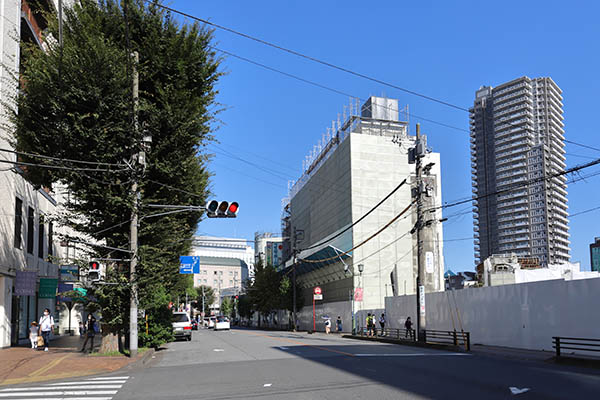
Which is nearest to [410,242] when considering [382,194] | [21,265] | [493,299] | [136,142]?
[382,194]

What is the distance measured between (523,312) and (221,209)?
14.3 metres

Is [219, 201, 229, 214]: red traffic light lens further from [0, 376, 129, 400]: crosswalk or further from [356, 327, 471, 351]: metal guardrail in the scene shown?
[356, 327, 471, 351]: metal guardrail

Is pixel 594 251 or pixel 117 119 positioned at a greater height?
pixel 117 119

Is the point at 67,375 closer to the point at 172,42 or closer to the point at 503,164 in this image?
the point at 172,42

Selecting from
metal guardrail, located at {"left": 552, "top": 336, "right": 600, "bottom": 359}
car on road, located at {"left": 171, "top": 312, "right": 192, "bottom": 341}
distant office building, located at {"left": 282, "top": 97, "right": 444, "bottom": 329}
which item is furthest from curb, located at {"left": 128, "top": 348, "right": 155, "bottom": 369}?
distant office building, located at {"left": 282, "top": 97, "right": 444, "bottom": 329}

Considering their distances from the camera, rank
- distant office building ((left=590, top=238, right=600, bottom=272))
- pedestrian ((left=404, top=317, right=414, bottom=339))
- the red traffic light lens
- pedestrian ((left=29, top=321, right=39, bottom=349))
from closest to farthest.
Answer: the red traffic light lens, pedestrian ((left=29, top=321, right=39, bottom=349)), pedestrian ((left=404, top=317, right=414, bottom=339)), distant office building ((left=590, top=238, right=600, bottom=272))

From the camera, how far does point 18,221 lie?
3050cm

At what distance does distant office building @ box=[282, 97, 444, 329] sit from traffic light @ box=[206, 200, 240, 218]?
36855mm

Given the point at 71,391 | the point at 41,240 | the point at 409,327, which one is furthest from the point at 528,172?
the point at 71,391

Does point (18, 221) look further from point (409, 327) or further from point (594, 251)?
point (594, 251)

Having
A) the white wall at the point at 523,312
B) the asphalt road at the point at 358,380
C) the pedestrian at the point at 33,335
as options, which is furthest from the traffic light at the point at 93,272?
the white wall at the point at 523,312

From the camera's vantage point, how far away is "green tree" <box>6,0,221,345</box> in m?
Answer: 20.6

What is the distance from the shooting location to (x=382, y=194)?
216 ft

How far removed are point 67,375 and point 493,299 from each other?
1942cm
